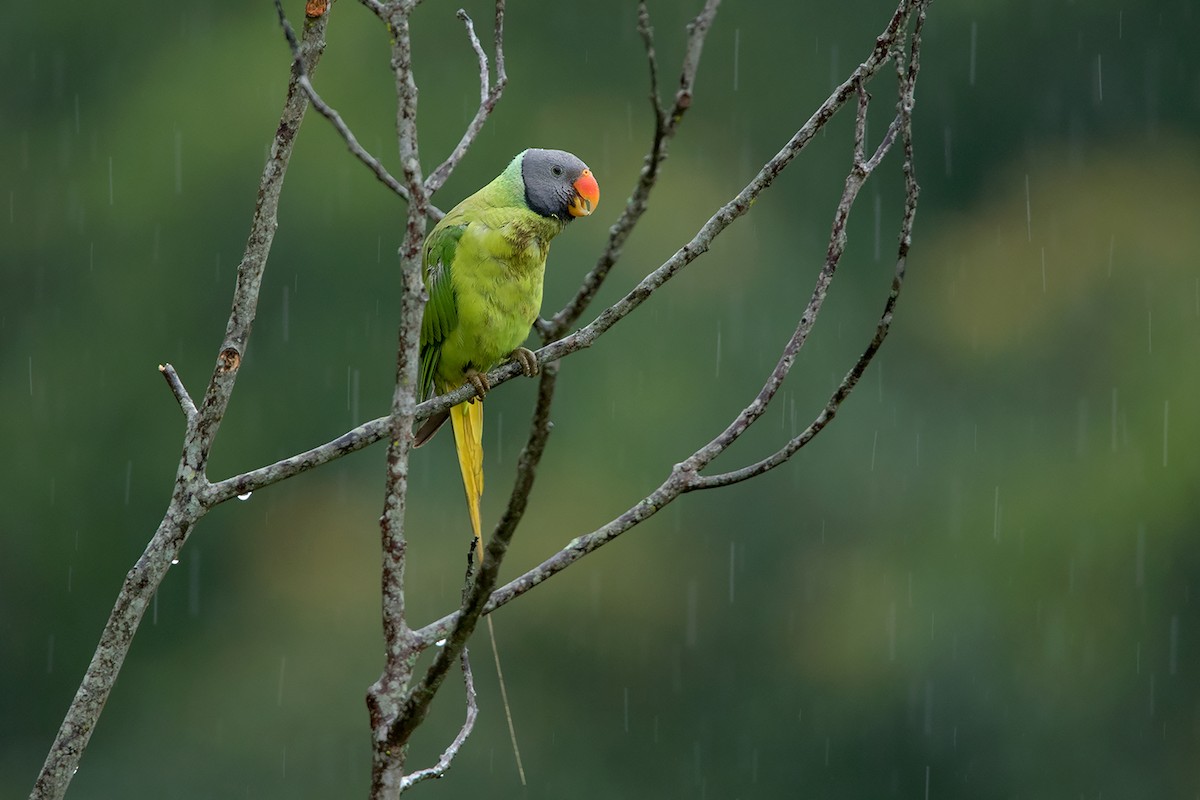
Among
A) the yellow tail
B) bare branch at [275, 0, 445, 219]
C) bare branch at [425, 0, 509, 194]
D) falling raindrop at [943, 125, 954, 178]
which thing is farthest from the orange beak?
falling raindrop at [943, 125, 954, 178]

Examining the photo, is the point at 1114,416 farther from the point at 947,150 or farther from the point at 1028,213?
the point at 947,150

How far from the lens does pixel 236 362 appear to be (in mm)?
2109

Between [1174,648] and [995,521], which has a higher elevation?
[995,521]

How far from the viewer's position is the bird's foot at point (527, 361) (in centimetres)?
319

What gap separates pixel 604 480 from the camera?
10.9 m

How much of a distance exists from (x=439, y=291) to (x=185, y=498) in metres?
1.51

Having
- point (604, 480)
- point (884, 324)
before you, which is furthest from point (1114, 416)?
point (884, 324)

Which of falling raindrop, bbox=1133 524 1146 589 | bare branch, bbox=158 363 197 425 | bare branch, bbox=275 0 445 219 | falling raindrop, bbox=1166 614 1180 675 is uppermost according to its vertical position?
bare branch, bbox=275 0 445 219

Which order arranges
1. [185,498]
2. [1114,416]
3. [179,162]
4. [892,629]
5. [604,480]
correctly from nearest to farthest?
[185,498]
[604,480]
[892,629]
[179,162]
[1114,416]

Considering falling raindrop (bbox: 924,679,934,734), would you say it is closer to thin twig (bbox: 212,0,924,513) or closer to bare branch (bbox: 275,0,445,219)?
thin twig (bbox: 212,0,924,513)

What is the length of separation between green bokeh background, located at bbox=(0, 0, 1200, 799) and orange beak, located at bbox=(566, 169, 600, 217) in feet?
22.7

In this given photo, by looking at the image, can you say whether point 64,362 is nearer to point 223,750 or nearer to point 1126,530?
point 223,750

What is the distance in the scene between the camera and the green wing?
3371 millimetres

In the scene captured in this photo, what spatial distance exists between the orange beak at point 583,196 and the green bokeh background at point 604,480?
6.93m
